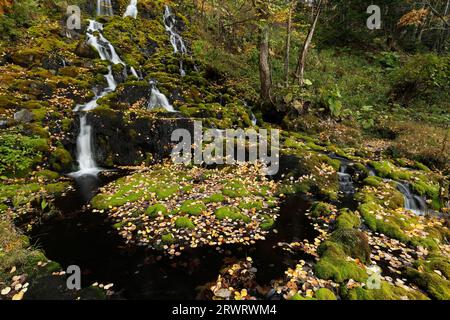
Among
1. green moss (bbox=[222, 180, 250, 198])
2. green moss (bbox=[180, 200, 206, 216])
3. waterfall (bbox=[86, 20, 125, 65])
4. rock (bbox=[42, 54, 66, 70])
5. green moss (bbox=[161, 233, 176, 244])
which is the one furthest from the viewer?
waterfall (bbox=[86, 20, 125, 65])

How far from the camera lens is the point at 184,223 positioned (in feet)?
19.8

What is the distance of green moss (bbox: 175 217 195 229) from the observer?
19.5 ft

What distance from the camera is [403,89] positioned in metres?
16.4

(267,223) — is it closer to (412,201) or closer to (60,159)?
(412,201)

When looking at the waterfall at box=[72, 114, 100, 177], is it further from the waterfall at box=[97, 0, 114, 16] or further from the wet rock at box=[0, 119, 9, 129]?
the waterfall at box=[97, 0, 114, 16]

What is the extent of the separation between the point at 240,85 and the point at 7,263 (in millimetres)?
13636

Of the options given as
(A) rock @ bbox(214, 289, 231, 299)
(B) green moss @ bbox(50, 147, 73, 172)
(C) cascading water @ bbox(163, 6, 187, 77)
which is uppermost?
(C) cascading water @ bbox(163, 6, 187, 77)

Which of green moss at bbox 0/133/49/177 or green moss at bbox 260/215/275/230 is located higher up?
green moss at bbox 0/133/49/177

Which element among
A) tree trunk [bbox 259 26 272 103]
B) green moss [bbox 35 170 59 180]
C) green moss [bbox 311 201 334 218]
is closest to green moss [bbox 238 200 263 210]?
green moss [bbox 311 201 334 218]

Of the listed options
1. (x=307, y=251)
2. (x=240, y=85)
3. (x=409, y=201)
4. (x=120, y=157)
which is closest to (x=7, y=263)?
(x=307, y=251)

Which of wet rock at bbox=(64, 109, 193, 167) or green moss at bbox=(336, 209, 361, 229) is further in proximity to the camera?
wet rock at bbox=(64, 109, 193, 167)

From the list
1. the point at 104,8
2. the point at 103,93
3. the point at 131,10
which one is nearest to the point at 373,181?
the point at 103,93

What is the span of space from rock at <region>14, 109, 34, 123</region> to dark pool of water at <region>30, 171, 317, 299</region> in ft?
16.7

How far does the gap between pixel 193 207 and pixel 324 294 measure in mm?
3663
